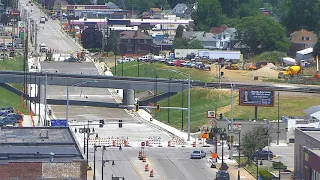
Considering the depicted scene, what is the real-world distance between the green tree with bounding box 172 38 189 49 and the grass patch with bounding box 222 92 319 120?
62178mm

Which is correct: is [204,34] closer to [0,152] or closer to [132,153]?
[132,153]

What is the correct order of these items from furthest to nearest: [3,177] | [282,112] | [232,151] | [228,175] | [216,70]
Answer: [216,70], [282,112], [232,151], [228,175], [3,177]

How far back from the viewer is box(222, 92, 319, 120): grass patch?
4131 inches

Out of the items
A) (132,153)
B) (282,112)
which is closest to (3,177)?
(132,153)

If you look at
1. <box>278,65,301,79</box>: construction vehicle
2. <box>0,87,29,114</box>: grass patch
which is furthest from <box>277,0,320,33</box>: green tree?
<box>0,87,29,114</box>: grass patch

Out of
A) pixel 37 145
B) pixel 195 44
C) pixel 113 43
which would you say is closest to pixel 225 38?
pixel 195 44

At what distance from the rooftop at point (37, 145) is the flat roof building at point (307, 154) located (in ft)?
44.4

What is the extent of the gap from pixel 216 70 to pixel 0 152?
8828cm

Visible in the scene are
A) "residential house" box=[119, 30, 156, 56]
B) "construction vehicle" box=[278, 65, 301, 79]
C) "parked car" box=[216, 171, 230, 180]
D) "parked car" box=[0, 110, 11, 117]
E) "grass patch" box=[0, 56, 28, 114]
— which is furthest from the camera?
"residential house" box=[119, 30, 156, 56]

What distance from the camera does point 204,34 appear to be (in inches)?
7308

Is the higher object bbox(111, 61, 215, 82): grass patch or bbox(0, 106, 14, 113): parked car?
bbox(111, 61, 215, 82): grass patch

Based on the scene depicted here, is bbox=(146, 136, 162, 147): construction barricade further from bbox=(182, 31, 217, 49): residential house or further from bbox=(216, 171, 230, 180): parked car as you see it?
bbox=(182, 31, 217, 49): residential house

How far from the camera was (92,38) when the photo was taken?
18762cm

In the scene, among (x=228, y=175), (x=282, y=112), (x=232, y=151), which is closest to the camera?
(x=228, y=175)
